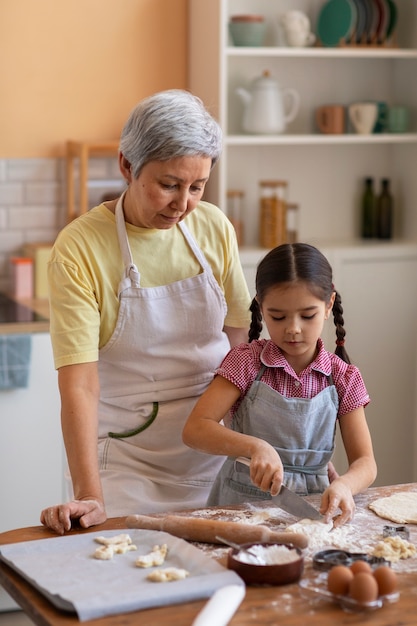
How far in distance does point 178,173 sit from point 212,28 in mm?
1957

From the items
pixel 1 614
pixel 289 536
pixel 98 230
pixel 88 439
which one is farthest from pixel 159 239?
pixel 1 614

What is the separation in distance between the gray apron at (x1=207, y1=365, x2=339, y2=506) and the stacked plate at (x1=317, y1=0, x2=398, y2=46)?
230 cm

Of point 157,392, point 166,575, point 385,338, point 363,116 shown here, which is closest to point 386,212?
point 363,116

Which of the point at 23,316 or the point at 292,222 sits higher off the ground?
the point at 292,222

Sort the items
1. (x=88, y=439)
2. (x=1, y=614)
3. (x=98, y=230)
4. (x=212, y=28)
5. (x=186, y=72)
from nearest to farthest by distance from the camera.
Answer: (x=88, y=439), (x=98, y=230), (x=1, y=614), (x=212, y=28), (x=186, y=72)

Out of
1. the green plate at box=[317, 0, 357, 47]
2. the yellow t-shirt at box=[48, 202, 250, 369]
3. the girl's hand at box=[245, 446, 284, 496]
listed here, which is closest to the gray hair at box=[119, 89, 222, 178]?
the yellow t-shirt at box=[48, 202, 250, 369]

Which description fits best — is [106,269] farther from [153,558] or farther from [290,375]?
[153,558]

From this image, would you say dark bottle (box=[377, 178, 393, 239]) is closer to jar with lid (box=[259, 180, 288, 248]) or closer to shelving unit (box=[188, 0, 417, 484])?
shelving unit (box=[188, 0, 417, 484])

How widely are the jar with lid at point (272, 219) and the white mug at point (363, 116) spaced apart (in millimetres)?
392

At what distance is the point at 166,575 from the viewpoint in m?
1.52

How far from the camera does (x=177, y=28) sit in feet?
13.1

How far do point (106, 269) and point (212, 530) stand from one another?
0.67 meters

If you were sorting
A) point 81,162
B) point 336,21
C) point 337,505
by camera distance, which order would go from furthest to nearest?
point 336,21, point 81,162, point 337,505

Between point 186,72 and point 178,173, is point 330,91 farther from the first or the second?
point 178,173
